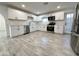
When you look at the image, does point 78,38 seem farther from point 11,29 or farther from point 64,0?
point 11,29

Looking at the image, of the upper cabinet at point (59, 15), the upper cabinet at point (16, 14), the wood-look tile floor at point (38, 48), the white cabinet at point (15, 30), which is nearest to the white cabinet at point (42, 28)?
the wood-look tile floor at point (38, 48)

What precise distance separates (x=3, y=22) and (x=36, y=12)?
200 centimetres

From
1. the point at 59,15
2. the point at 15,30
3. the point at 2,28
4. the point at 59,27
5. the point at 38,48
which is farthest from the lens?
the point at 15,30

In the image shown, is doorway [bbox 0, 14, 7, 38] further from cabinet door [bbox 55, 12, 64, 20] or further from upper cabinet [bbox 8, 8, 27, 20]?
cabinet door [bbox 55, 12, 64, 20]

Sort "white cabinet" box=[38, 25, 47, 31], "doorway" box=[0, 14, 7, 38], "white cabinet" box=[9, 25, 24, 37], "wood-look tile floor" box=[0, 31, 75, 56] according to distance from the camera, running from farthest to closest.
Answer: "white cabinet" box=[9, 25, 24, 37] < "white cabinet" box=[38, 25, 47, 31] < "doorway" box=[0, 14, 7, 38] < "wood-look tile floor" box=[0, 31, 75, 56]

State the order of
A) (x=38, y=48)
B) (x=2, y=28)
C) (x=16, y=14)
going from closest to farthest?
(x=38, y=48), (x=2, y=28), (x=16, y=14)

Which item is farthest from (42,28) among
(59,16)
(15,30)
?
(15,30)

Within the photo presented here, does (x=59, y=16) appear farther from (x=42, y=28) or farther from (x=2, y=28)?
(x=2, y=28)

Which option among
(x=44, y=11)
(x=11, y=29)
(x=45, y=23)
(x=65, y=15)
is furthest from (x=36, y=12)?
(x=11, y=29)

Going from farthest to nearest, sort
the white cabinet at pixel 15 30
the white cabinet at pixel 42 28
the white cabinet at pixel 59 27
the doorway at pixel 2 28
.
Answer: the white cabinet at pixel 15 30 → the white cabinet at pixel 59 27 → the white cabinet at pixel 42 28 → the doorway at pixel 2 28

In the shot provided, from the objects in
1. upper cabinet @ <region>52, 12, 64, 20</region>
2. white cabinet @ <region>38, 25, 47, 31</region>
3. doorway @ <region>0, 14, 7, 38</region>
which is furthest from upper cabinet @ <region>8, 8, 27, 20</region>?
upper cabinet @ <region>52, 12, 64, 20</region>

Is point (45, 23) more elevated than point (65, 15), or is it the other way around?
point (65, 15)

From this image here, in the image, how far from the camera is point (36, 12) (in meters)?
3.71

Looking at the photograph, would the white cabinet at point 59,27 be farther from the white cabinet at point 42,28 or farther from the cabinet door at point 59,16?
the white cabinet at point 42,28
